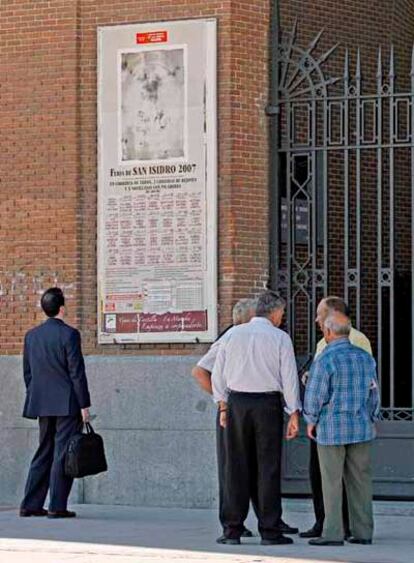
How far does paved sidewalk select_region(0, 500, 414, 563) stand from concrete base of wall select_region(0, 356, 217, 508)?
193 millimetres

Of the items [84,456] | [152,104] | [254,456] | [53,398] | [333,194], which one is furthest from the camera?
[333,194]

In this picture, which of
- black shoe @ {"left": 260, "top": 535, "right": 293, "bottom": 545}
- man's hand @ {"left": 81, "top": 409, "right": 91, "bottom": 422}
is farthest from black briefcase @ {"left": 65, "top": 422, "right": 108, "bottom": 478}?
black shoe @ {"left": 260, "top": 535, "right": 293, "bottom": 545}

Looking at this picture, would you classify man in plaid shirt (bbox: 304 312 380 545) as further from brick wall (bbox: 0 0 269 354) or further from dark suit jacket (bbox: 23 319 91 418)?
brick wall (bbox: 0 0 269 354)

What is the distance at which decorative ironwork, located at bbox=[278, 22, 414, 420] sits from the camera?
13.4 m

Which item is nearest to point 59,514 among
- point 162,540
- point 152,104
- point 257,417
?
point 162,540

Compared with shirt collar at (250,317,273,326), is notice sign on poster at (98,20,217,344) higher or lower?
higher

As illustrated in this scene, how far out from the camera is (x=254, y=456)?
1091cm

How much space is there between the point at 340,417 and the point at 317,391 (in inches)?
9.2

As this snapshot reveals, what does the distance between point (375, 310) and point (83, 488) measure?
3258 millimetres

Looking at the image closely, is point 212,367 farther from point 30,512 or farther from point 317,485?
point 30,512

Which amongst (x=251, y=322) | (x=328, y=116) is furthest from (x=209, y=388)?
(x=328, y=116)

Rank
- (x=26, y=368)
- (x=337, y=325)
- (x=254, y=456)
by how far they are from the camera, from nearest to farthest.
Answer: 1. (x=337, y=325)
2. (x=254, y=456)
3. (x=26, y=368)

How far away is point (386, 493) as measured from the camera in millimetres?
13375

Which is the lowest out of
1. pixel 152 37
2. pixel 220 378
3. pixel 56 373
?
pixel 56 373
